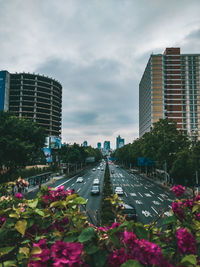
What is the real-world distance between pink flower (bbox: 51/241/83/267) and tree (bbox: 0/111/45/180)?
20.6 meters

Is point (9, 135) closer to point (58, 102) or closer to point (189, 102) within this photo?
point (58, 102)

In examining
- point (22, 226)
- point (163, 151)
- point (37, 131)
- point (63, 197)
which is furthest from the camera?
point (163, 151)

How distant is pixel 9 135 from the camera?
68.6 feet

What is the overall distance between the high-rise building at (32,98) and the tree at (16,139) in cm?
5532

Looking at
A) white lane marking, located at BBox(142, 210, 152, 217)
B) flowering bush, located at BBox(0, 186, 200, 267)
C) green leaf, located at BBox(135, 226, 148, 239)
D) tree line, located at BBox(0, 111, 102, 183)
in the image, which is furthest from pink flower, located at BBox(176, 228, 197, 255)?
tree line, located at BBox(0, 111, 102, 183)

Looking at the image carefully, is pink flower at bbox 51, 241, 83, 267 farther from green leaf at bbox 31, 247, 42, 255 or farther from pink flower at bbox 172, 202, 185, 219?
pink flower at bbox 172, 202, 185, 219

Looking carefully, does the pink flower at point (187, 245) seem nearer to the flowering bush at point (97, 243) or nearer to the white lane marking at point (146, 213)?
the flowering bush at point (97, 243)

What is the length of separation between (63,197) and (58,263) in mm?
1989

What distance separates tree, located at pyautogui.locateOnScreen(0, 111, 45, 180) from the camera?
20.4 metres

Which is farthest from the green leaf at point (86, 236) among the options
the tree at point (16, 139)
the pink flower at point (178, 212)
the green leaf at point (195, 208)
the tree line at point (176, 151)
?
the tree line at point (176, 151)

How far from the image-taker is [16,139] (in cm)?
2041

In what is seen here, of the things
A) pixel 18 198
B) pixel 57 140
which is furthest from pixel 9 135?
pixel 57 140

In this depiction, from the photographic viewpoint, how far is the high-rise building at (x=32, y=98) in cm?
7844

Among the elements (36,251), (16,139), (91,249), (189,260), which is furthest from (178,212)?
(16,139)
